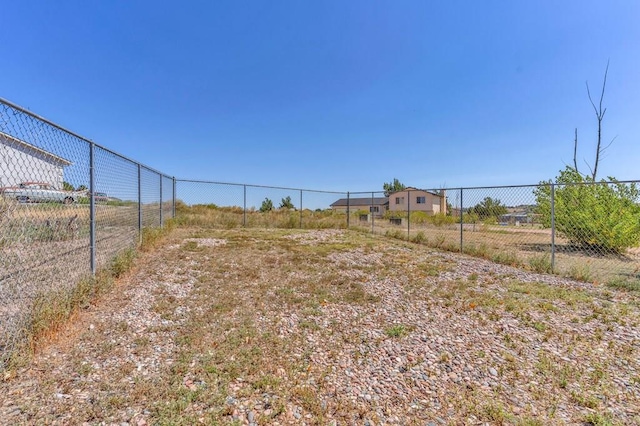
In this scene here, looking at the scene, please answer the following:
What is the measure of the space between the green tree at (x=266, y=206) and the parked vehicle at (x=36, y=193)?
33.6ft

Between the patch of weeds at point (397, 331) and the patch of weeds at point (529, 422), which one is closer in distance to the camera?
the patch of weeds at point (529, 422)

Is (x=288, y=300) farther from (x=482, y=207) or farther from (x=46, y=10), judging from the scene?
(x=46, y=10)

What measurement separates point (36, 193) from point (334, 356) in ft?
9.31

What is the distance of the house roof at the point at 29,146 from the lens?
6.28 ft

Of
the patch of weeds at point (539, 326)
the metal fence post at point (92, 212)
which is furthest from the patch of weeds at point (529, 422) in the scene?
the metal fence post at point (92, 212)

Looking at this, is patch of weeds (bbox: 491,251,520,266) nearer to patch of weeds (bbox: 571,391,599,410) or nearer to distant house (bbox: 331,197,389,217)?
patch of weeds (bbox: 571,391,599,410)

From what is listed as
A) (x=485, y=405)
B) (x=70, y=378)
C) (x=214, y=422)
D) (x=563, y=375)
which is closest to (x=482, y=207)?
(x=563, y=375)

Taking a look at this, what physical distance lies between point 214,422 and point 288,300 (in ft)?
6.55

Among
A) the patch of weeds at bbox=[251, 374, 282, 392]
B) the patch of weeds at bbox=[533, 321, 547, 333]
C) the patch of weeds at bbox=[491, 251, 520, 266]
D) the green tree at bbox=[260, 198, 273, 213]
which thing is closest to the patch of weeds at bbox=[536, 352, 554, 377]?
the patch of weeds at bbox=[533, 321, 547, 333]

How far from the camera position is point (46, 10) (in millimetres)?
5328

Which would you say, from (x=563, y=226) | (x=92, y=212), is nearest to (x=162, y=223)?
(x=92, y=212)

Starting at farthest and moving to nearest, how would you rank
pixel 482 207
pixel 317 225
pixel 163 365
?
pixel 317 225
pixel 482 207
pixel 163 365

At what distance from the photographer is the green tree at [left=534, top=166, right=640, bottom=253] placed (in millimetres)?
7586

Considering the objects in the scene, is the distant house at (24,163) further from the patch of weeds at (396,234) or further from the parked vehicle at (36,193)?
the patch of weeds at (396,234)
